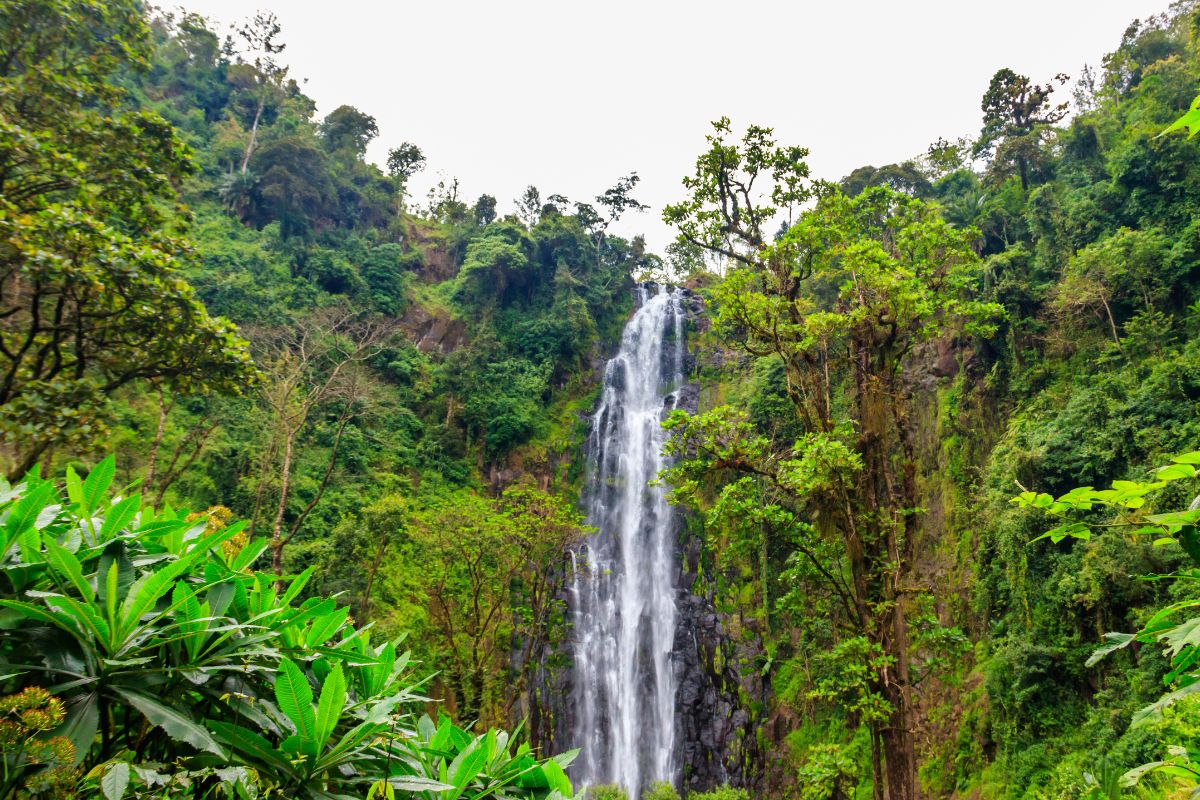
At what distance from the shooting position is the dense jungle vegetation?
1.28 m

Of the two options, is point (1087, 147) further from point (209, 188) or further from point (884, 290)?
point (209, 188)

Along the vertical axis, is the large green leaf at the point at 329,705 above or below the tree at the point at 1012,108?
below

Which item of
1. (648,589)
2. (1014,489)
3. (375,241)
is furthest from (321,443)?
(1014,489)

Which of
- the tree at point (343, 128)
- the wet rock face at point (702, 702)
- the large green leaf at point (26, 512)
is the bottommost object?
the wet rock face at point (702, 702)

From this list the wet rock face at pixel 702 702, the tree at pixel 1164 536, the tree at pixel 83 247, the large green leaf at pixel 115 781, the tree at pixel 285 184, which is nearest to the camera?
the large green leaf at pixel 115 781

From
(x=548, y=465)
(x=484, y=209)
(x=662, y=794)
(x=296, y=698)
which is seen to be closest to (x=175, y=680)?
(x=296, y=698)

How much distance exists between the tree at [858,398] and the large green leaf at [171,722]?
14.6 ft

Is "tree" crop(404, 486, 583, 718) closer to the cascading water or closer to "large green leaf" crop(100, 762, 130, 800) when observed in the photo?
the cascading water

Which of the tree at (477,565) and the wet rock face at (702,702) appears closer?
the tree at (477,565)

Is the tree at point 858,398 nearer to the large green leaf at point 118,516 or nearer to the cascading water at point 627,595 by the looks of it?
the large green leaf at point 118,516

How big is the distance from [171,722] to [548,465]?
1890 centimetres

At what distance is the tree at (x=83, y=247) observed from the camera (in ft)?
13.5

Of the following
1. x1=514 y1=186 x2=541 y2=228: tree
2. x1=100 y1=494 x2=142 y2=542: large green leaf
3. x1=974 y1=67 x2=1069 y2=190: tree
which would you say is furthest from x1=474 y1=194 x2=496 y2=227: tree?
x1=100 y1=494 x2=142 y2=542: large green leaf

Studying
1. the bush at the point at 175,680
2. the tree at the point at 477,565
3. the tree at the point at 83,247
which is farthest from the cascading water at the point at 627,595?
the bush at the point at 175,680
